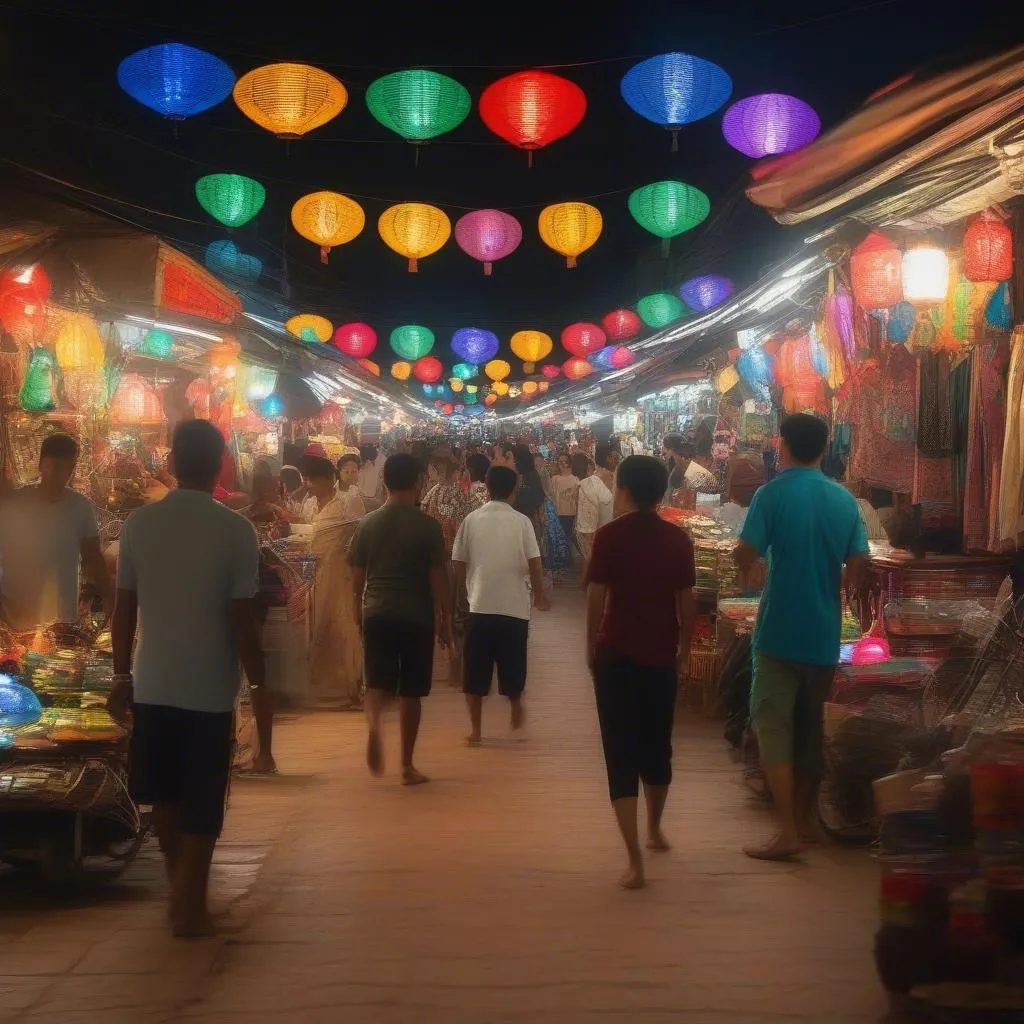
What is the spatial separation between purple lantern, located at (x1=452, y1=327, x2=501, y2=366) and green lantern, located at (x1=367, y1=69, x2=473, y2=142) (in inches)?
434

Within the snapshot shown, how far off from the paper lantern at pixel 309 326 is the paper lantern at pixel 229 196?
271 inches

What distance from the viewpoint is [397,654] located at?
707cm

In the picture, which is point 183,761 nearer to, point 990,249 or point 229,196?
point 990,249

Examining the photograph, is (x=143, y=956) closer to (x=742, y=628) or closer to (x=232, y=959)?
(x=232, y=959)

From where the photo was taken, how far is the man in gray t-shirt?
6988mm

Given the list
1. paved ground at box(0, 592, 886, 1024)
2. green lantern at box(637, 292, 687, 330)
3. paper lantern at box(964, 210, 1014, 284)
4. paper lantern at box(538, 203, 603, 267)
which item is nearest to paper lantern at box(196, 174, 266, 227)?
paper lantern at box(538, 203, 603, 267)

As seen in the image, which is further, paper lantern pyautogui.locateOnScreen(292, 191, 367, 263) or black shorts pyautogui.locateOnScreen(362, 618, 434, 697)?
paper lantern pyautogui.locateOnScreen(292, 191, 367, 263)

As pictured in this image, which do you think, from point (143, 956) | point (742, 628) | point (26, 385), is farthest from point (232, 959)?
point (26, 385)

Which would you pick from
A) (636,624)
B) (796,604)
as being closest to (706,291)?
(796,604)

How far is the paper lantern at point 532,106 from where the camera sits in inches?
397

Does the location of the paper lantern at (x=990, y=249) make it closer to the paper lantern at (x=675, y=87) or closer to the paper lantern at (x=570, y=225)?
the paper lantern at (x=675, y=87)

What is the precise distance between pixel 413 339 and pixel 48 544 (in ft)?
49.9

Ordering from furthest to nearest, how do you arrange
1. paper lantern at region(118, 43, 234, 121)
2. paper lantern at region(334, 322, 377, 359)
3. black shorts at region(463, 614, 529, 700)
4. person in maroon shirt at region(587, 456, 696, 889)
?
paper lantern at region(334, 322, 377, 359), paper lantern at region(118, 43, 234, 121), black shorts at region(463, 614, 529, 700), person in maroon shirt at region(587, 456, 696, 889)

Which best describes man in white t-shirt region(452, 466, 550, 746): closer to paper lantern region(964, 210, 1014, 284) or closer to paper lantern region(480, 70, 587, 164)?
paper lantern region(964, 210, 1014, 284)
